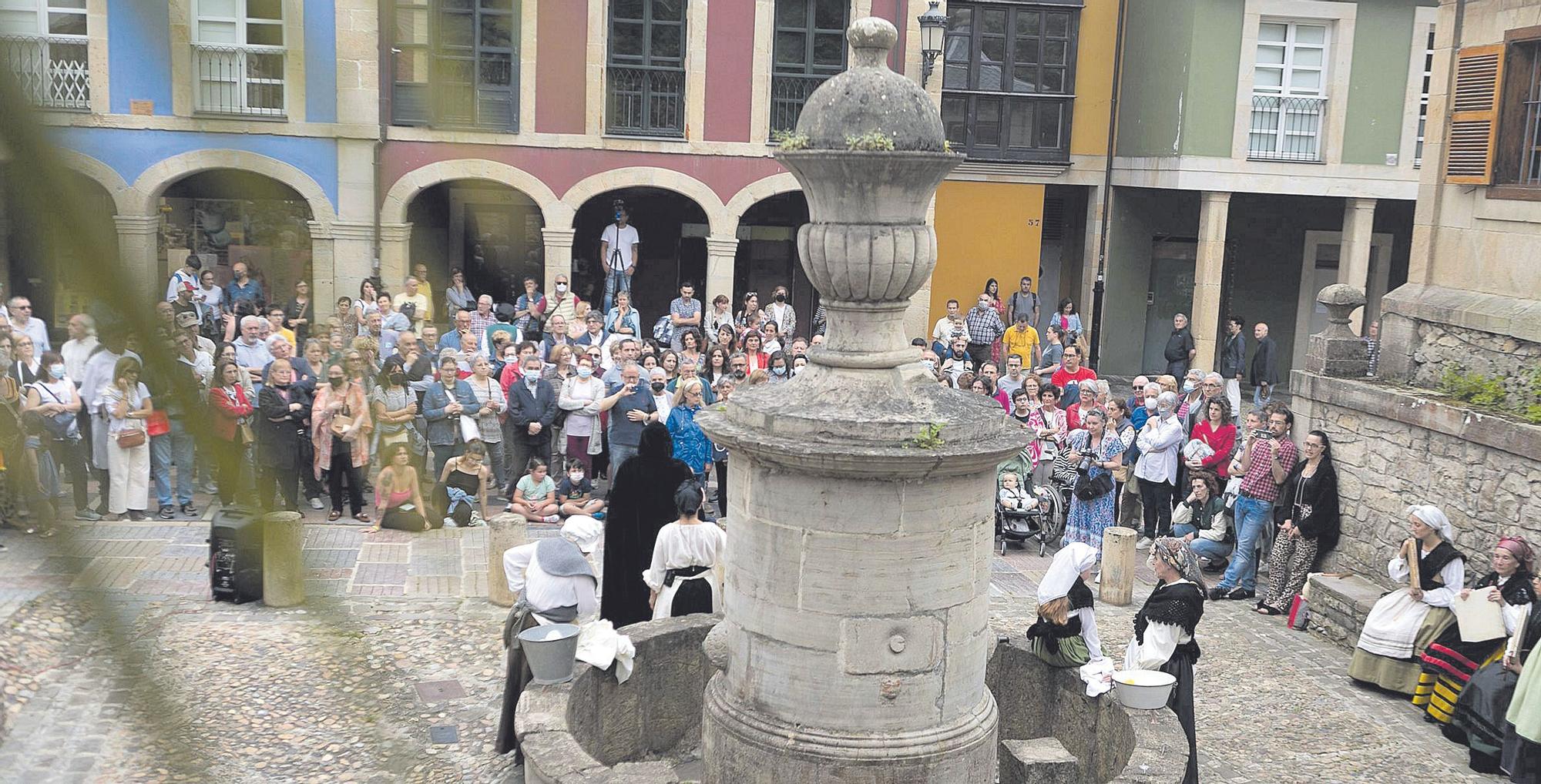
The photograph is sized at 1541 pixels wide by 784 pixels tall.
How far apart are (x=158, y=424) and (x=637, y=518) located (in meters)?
8.25

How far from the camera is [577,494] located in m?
13.5

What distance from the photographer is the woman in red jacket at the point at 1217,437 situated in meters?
13.0

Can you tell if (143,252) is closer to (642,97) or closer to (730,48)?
(730,48)

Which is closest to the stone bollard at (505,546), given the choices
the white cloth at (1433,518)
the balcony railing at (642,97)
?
the white cloth at (1433,518)

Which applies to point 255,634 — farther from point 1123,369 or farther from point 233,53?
point 1123,369

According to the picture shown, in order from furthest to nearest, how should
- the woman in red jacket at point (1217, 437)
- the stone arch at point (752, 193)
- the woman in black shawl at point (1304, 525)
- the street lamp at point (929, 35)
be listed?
the stone arch at point (752, 193) → the street lamp at point (929, 35) → the woman in red jacket at point (1217, 437) → the woman in black shawl at point (1304, 525)

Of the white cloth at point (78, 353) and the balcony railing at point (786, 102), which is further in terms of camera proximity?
the balcony railing at point (786, 102)

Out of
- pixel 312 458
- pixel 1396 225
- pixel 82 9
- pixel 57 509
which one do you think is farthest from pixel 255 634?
pixel 1396 225

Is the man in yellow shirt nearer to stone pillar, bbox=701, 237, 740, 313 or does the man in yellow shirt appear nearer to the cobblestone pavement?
stone pillar, bbox=701, 237, 740, 313

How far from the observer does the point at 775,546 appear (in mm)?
6188

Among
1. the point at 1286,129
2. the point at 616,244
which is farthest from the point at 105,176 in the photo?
the point at 1286,129

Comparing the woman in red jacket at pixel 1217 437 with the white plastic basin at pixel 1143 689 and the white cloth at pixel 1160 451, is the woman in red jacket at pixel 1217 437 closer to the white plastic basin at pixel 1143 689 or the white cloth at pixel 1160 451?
the white cloth at pixel 1160 451

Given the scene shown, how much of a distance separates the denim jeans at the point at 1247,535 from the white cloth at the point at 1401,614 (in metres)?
1.89

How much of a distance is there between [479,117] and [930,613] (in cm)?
538
